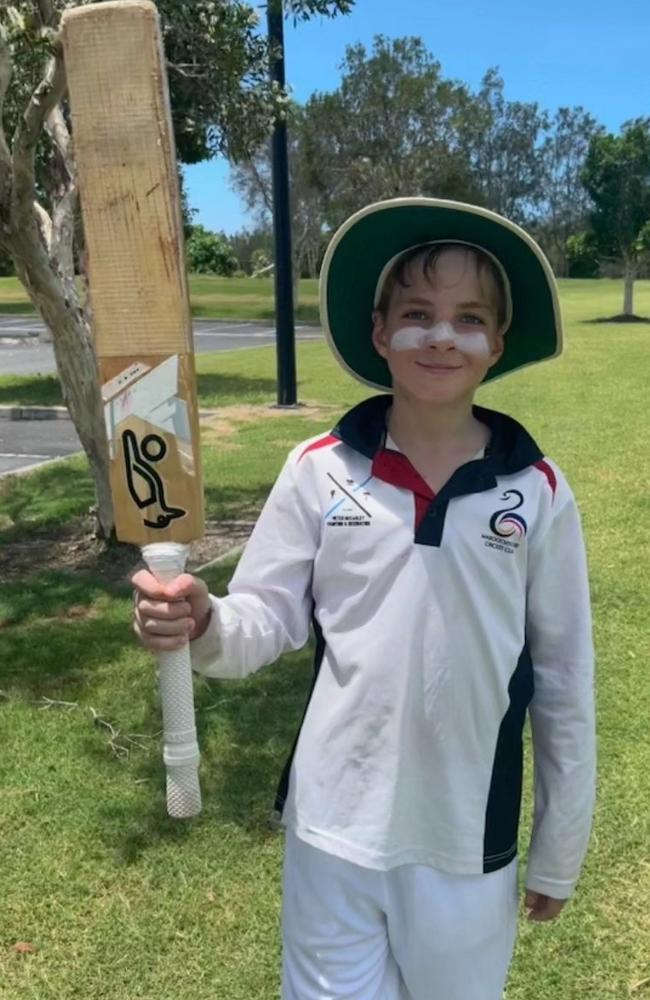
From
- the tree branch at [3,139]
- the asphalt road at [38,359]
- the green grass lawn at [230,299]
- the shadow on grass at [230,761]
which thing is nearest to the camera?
the shadow on grass at [230,761]

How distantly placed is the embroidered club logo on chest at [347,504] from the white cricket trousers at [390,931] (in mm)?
556

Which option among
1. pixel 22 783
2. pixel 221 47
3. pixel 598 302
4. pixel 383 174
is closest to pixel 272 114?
pixel 221 47

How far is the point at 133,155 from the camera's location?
169cm

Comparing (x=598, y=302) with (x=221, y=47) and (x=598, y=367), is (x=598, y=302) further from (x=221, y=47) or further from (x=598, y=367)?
(x=221, y=47)

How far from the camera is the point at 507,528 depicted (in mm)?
1750

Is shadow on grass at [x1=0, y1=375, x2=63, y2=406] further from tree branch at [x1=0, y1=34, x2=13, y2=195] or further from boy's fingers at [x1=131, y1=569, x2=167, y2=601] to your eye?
boy's fingers at [x1=131, y1=569, x2=167, y2=601]

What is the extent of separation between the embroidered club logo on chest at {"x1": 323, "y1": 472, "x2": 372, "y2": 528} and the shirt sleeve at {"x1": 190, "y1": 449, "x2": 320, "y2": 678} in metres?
0.04

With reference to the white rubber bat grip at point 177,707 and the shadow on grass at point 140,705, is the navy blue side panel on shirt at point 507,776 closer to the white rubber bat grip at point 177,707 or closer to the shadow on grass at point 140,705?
the white rubber bat grip at point 177,707

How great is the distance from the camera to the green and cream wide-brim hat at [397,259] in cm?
185

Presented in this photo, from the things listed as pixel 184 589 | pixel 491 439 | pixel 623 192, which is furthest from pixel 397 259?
pixel 623 192

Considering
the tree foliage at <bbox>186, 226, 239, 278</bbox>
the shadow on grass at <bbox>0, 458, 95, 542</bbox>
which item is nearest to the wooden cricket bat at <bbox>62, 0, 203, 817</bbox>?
the shadow on grass at <bbox>0, 458, 95, 542</bbox>

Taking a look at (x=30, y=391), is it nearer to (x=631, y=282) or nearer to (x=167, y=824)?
(x=167, y=824)

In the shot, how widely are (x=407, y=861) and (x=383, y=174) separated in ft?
152

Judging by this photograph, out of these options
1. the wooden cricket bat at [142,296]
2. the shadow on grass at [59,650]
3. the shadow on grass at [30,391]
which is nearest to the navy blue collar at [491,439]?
the wooden cricket bat at [142,296]
